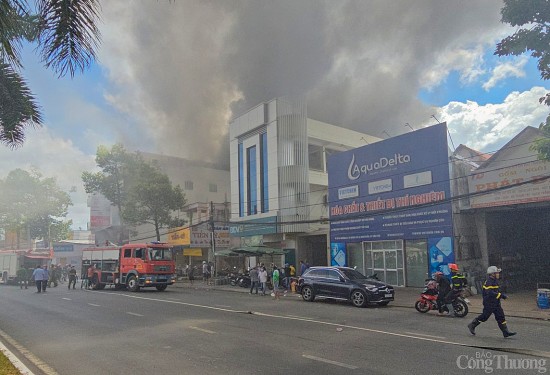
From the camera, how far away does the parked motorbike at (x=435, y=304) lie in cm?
1198

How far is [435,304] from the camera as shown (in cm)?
1273

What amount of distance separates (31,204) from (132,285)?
3134 cm

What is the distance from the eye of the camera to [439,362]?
21.4 feet

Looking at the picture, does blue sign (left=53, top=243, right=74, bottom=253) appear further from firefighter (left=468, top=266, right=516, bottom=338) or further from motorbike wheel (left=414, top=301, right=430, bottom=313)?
firefighter (left=468, top=266, right=516, bottom=338)

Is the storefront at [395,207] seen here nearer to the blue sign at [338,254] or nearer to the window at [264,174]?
the blue sign at [338,254]

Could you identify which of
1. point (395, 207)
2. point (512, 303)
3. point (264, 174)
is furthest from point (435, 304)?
point (264, 174)

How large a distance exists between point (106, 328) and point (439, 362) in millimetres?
7803

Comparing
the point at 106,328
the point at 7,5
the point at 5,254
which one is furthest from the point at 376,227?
the point at 5,254

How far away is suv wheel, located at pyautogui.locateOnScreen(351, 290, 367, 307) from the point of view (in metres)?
14.7

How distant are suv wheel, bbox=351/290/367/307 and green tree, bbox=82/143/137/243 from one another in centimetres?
2782

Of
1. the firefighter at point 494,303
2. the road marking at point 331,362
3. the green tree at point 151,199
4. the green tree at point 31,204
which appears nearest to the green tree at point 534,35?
the firefighter at point 494,303

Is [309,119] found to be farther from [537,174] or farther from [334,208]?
[537,174]

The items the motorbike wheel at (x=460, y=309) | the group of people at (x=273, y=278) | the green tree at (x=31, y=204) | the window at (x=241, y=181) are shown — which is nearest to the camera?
the motorbike wheel at (x=460, y=309)

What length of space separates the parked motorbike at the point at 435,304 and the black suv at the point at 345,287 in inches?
77.1
